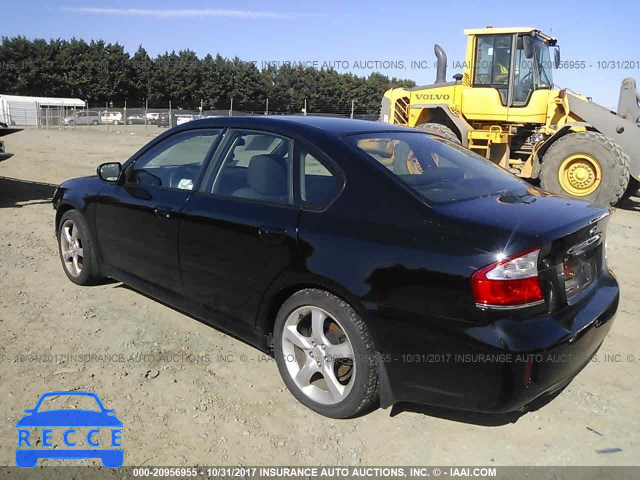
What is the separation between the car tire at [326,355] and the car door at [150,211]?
1.10 m

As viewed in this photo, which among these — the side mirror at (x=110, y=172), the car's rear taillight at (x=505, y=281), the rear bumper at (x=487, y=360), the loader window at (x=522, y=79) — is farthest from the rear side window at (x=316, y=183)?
the loader window at (x=522, y=79)

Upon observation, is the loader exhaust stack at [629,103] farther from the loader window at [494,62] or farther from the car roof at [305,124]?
the car roof at [305,124]

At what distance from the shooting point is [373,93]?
237 ft

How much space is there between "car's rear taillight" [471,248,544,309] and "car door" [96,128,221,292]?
2.12 meters

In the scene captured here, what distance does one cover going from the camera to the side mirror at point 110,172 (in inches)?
173

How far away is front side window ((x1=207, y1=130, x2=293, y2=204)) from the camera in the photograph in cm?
328

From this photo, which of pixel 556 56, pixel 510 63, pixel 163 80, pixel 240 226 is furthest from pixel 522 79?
pixel 163 80

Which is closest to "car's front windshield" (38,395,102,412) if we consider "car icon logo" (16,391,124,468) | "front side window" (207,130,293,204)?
"car icon logo" (16,391,124,468)

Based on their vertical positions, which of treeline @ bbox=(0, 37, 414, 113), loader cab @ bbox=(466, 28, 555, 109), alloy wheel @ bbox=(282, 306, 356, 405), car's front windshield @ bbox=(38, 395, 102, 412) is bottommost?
car's front windshield @ bbox=(38, 395, 102, 412)

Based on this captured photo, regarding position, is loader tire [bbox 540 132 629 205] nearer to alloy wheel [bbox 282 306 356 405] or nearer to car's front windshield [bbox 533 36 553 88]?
car's front windshield [bbox 533 36 553 88]

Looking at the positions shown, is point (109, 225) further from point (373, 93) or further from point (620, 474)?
point (373, 93)

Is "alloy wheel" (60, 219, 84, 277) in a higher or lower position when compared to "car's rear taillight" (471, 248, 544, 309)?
lower

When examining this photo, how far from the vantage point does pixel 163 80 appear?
6825 cm

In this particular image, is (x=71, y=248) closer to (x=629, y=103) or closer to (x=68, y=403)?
(x=68, y=403)
